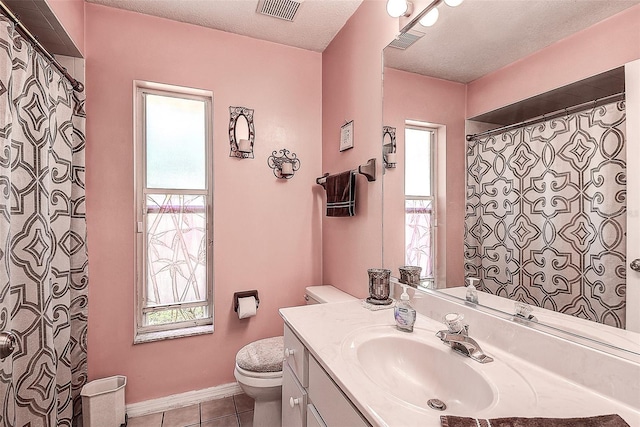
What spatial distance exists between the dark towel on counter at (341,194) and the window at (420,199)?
1.46ft

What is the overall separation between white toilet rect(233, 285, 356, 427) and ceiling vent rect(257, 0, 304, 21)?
2028mm

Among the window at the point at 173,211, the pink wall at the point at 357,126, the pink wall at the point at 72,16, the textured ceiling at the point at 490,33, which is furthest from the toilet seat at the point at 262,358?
the pink wall at the point at 72,16

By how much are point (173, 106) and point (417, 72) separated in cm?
159

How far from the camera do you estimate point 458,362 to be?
3.15 ft

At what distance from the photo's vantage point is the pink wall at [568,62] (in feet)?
2.52

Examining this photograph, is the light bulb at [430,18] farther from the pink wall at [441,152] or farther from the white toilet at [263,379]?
the white toilet at [263,379]

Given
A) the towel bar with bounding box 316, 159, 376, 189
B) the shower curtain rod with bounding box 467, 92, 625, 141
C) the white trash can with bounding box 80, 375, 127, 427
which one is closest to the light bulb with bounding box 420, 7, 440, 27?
the shower curtain rod with bounding box 467, 92, 625, 141

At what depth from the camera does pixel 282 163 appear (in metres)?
2.26

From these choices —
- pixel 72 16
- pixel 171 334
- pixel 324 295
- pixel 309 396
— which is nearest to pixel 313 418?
pixel 309 396

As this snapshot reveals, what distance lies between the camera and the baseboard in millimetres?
1926

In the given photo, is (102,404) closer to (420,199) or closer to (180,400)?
(180,400)

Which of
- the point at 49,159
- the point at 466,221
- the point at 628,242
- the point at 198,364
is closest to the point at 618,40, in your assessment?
the point at 628,242

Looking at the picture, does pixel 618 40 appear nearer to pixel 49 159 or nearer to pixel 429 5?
pixel 429 5

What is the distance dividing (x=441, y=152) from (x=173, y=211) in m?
1.71
